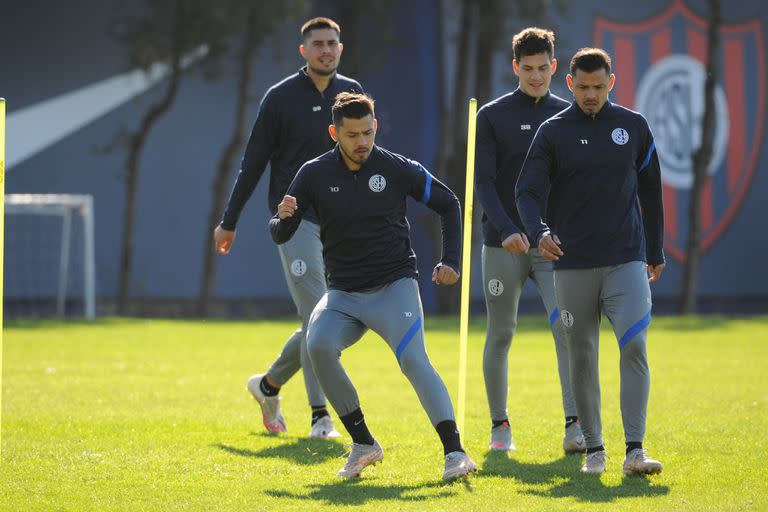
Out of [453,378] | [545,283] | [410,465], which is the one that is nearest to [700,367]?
[453,378]

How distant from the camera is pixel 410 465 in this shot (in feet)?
25.1

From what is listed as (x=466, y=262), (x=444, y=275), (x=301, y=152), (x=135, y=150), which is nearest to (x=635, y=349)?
(x=444, y=275)

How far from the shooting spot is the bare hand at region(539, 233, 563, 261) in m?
7.02

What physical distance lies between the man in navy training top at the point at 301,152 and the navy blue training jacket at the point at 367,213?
153cm

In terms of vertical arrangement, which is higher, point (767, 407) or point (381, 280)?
point (381, 280)

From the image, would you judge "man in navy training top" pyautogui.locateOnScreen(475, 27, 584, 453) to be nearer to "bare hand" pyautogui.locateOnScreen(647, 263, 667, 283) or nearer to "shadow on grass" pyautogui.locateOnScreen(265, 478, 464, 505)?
"bare hand" pyautogui.locateOnScreen(647, 263, 667, 283)

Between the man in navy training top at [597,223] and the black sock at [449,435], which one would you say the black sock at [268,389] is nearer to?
the black sock at [449,435]

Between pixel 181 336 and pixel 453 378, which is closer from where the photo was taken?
pixel 453 378

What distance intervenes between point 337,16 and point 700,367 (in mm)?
14850

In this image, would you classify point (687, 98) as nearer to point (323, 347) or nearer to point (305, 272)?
point (305, 272)

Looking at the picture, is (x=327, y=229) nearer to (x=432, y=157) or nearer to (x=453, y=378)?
(x=453, y=378)

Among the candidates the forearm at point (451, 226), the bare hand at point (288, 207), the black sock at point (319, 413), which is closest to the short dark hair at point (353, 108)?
the bare hand at point (288, 207)

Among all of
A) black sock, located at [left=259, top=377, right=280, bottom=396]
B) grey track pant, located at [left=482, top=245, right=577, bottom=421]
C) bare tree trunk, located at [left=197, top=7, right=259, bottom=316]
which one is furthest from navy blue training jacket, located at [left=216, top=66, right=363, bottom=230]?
bare tree trunk, located at [left=197, top=7, right=259, bottom=316]

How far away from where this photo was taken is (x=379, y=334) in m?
7.21
